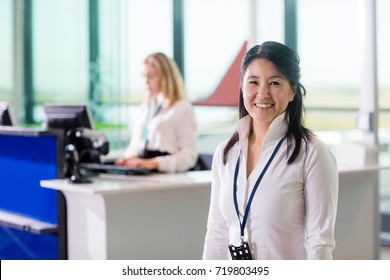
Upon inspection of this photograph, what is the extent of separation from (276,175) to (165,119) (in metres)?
2.29

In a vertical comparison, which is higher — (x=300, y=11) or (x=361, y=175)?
(x=300, y=11)

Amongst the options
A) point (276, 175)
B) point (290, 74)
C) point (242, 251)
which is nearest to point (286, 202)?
point (276, 175)

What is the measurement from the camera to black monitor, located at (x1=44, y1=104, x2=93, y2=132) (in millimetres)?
3654

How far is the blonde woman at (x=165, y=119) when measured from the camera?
3982mm

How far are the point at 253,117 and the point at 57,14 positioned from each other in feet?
A: 19.3

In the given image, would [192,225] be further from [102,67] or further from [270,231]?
[102,67]

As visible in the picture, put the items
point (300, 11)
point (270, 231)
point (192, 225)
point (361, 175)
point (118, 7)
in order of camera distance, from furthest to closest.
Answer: point (118, 7) → point (300, 11) → point (361, 175) → point (192, 225) → point (270, 231)

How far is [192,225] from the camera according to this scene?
11.5 feet

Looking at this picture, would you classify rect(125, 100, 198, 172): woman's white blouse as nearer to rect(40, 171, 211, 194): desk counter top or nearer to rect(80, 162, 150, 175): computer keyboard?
rect(40, 171, 211, 194): desk counter top

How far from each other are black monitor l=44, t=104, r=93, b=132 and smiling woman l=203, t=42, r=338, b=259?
1905 millimetres

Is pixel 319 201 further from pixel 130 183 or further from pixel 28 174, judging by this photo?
pixel 28 174

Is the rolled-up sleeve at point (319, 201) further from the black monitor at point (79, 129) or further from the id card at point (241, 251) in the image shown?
the black monitor at point (79, 129)

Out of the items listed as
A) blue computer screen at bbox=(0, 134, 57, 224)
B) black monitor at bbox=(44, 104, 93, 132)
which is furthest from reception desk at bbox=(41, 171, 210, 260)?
black monitor at bbox=(44, 104, 93, 132)
